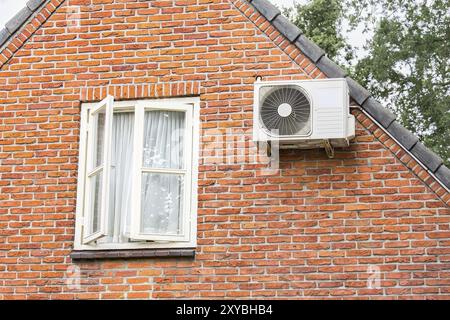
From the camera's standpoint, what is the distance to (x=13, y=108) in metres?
10.9

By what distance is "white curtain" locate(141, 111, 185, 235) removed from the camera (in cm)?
1023

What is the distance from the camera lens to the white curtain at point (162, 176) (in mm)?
10227

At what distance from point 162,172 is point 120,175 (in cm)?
50

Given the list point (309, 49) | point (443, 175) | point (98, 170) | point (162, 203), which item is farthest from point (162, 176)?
point (443, 175)

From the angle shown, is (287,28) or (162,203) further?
(287,28)

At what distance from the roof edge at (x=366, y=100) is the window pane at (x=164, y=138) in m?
1.40

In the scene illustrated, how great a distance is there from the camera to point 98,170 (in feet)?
33.8

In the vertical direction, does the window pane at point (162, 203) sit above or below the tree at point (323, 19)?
below

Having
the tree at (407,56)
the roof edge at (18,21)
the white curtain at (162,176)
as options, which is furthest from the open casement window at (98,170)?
the tree at (407,56)

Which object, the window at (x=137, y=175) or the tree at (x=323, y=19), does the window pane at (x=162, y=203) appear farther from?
the tree at (x=323, y=19)

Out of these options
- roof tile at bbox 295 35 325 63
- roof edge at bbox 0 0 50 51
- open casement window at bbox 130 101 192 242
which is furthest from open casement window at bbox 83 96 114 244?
roof tile at bbox 295 35 325 63

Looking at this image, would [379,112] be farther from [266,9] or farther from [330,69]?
[266,9]
